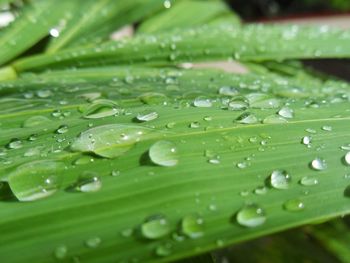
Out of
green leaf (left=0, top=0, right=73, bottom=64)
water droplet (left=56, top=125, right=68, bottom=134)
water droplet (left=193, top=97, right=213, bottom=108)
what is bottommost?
water droplet (left=193, top=97, right=213, bottom=108)

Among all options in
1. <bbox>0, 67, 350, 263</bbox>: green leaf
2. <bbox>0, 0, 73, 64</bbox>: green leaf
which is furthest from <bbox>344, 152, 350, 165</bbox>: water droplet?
<bbox>0, 0, 73, 64</bbox>: green leaf

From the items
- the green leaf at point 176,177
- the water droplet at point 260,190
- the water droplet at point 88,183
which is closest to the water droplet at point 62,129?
the green leaf at point 176,177

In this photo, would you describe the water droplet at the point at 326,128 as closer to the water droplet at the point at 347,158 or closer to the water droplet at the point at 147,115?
the water droplet at the point at 347,158

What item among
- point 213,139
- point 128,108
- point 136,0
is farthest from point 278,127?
point 136,0

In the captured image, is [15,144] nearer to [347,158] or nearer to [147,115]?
[147,115]

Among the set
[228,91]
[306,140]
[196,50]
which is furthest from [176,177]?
[196,50]

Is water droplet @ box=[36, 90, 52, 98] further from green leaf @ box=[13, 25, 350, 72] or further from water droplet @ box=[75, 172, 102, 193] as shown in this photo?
water droplet @ box=[75, 172, 102, 193]
